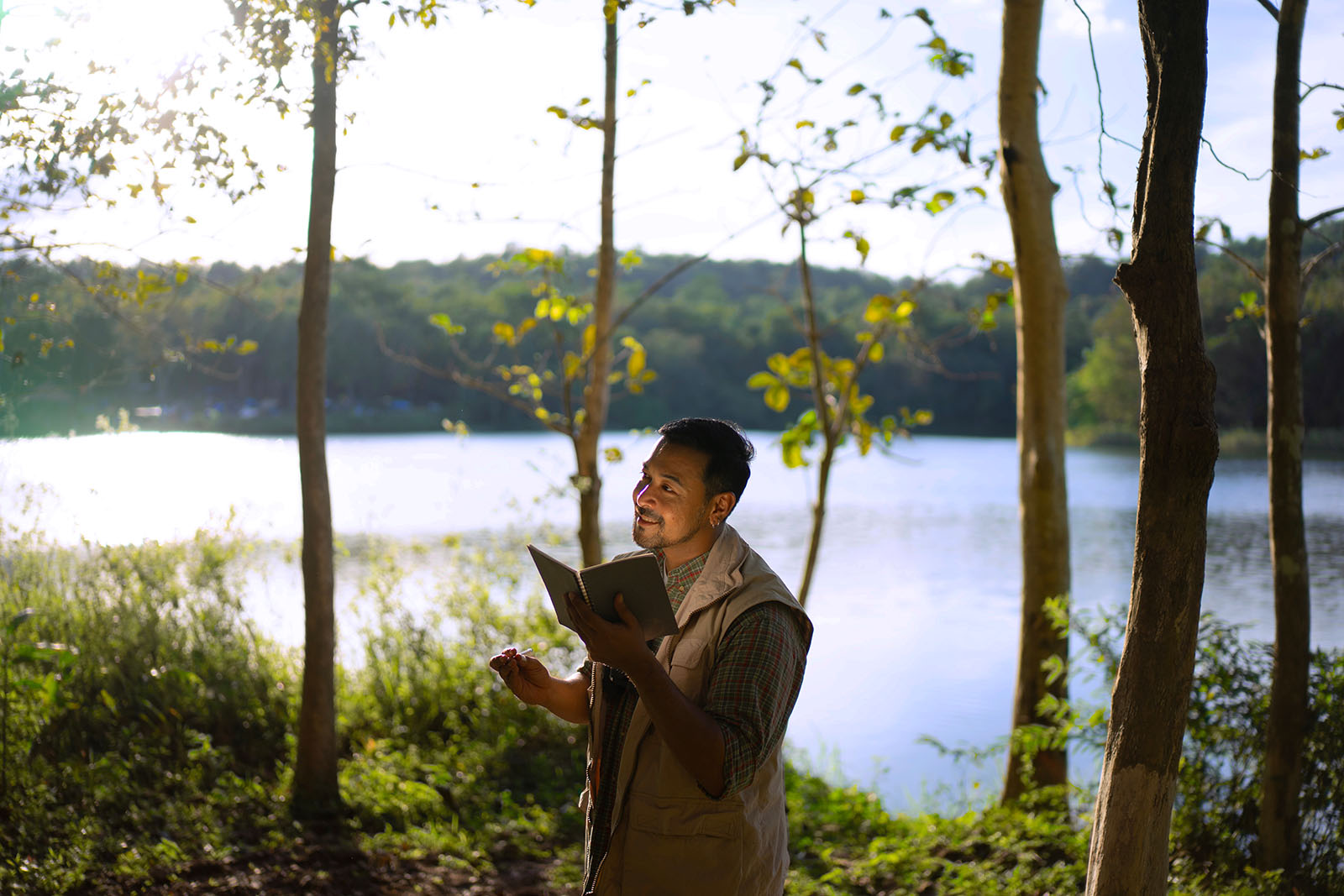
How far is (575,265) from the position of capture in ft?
19.1

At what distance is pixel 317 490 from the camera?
432 cm

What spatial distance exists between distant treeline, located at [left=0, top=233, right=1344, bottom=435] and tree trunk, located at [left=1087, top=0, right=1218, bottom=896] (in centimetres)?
187

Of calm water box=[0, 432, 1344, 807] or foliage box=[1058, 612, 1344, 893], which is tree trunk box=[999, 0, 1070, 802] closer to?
calm water box=[0, 432, 1344, 807]

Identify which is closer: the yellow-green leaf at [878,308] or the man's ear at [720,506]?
the man's ear at [720,506]

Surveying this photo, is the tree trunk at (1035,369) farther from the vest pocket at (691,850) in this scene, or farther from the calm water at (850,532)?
the vest pocket at (691,850)

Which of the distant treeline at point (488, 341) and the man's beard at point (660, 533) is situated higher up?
the distant treeline at point (488, 341)

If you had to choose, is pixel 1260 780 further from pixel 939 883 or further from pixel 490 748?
pixel 490 748

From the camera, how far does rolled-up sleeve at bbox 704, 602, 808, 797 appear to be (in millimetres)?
1684

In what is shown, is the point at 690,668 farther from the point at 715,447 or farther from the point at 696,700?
the point at 715,447

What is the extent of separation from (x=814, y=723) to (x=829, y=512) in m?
10.5

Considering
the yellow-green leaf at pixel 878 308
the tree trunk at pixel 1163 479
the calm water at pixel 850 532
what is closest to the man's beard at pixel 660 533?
the tree trunk at pixel 1163 479

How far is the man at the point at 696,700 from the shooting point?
1679 millimetres

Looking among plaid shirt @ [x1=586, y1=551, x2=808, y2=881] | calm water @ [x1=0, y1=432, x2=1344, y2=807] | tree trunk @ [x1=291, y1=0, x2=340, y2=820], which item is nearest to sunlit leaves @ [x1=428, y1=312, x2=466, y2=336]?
calm water @ [x1=0, y1=432, x2=1344, y2=807]

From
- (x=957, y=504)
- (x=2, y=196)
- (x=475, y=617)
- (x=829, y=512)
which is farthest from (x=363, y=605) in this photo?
(x=957, y=504)
